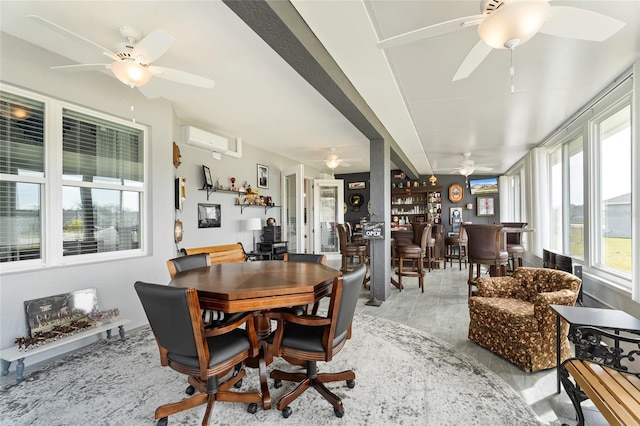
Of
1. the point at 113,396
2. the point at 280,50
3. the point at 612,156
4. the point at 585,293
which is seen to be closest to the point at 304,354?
the point at 113,396

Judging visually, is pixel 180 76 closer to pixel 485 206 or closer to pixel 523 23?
pixel 523 23

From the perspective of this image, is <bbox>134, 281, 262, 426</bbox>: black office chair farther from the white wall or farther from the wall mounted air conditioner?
the wall mounted air conditioner

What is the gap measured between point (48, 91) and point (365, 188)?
7.92 metres

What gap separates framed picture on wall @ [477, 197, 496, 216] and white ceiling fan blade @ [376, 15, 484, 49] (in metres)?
8.35

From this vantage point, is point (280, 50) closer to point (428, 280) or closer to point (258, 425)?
point (258, 425)

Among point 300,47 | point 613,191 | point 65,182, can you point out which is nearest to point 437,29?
point 300,47

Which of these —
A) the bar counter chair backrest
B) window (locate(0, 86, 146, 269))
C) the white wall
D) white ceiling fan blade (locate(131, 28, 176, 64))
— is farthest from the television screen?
white ceiling fan blade (locate(131, 28, 176, 64))

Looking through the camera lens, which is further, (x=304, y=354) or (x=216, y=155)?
(x=216, y=155)

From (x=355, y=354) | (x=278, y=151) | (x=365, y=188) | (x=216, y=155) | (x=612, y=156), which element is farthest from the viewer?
(x=365, y=188)

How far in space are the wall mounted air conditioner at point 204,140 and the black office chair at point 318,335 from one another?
3.16m

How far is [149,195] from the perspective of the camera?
3.39 m

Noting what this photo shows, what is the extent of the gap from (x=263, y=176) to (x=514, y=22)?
5031 mm

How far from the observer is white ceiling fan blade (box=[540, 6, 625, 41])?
1421mm

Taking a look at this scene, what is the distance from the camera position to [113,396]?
1979mm
